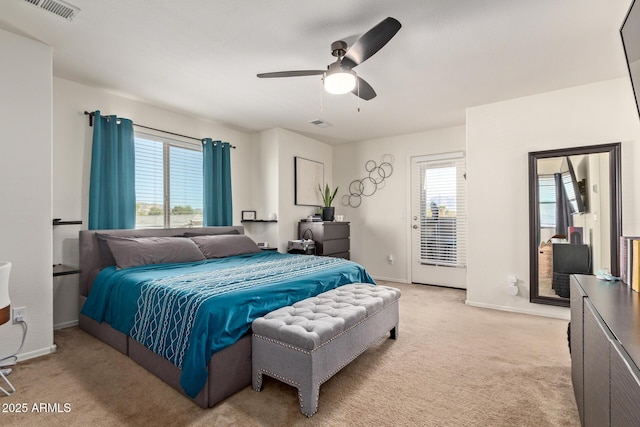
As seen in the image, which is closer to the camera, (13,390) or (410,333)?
(13,390)

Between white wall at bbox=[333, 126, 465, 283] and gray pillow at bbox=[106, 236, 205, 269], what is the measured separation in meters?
3.15

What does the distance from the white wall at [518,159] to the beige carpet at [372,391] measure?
1.04 m

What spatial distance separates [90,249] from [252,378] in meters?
2.33

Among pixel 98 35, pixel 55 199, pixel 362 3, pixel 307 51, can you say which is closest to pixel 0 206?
pixel 55 199

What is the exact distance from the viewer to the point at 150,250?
3.22 meters

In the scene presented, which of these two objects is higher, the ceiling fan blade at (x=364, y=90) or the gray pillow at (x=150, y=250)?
the ceiling fan blade at (x=364, y=90)

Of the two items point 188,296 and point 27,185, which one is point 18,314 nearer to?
point 27,185

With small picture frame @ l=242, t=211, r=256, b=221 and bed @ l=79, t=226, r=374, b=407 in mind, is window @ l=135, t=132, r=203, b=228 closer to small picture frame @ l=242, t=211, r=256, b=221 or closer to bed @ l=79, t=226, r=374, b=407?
bed @ l=79, t=226, r=374, b=407

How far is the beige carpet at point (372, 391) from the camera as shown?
1733 millimetres

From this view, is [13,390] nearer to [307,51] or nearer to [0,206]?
[0,206]

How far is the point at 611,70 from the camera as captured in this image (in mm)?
2980

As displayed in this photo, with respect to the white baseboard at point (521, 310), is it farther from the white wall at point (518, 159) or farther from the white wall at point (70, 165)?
the white wall at point (70, 165)

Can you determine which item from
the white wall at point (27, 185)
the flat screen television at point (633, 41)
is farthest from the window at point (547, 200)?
the white wall at point (27, 185)

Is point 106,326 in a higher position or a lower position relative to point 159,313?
lower
